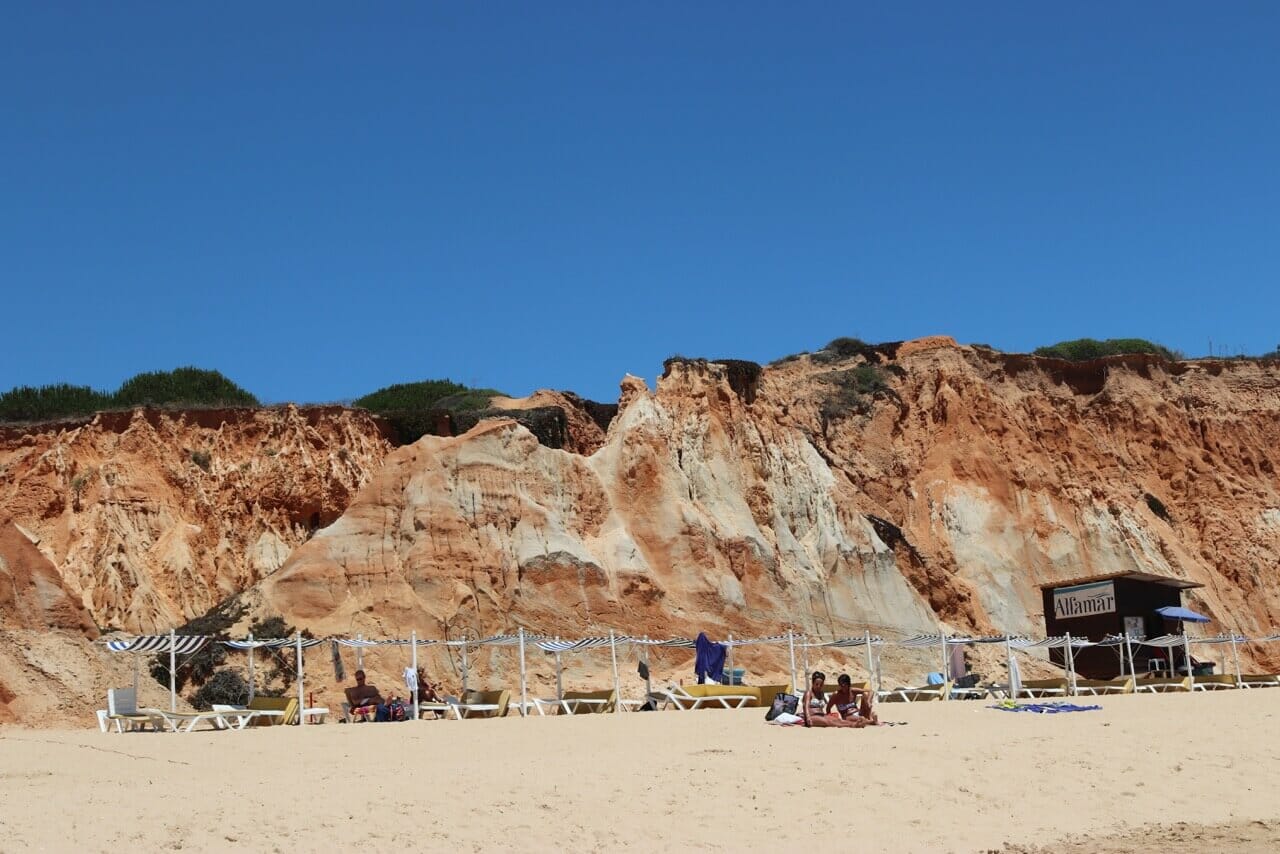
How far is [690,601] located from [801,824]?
73.9ft

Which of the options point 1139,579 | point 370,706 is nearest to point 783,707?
point 370,706

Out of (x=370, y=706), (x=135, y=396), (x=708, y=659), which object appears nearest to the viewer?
(x=370, y=706)

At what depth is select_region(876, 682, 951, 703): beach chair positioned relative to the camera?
27672 millimetres

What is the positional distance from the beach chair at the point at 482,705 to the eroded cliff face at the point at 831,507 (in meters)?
6.18

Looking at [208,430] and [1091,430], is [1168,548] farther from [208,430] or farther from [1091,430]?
[208,430]

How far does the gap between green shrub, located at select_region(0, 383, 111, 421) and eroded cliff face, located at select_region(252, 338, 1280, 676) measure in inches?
562

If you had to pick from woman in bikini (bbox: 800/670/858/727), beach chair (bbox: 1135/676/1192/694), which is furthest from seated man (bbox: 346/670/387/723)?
beach chair (bbox: 1135/676/1192/694)

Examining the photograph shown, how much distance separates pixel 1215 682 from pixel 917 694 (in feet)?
28.6

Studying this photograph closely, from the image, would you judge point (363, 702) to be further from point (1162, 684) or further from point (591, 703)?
point (1162, 684)

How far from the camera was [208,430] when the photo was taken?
40.9m

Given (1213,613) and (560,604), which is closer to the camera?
(560,604)

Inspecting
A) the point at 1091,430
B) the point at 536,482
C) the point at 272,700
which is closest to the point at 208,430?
the point at 536,482

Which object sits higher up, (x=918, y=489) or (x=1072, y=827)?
(x=918, y=489)

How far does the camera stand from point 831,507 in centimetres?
4028
